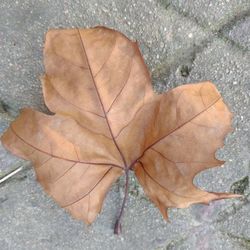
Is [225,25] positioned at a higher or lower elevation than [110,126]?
higher

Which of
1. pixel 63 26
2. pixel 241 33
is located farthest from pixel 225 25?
pixel 63 26

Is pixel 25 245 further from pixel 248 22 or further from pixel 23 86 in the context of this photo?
pixel 248 22

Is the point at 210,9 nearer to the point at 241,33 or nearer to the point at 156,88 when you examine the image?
the point at 241,33

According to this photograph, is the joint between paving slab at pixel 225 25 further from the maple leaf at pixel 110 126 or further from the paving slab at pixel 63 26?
the maple leaf at pixel 110 126

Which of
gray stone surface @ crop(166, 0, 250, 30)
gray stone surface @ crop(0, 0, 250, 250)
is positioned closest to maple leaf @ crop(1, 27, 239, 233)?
gray stone surface @ crop(0, 0, 250, 250)

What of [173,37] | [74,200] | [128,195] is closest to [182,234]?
[128,195]

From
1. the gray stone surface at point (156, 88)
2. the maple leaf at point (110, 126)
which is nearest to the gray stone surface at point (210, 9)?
the gray stone surface at point (156, 88)

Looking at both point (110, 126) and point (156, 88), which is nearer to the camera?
point (110, 126)
